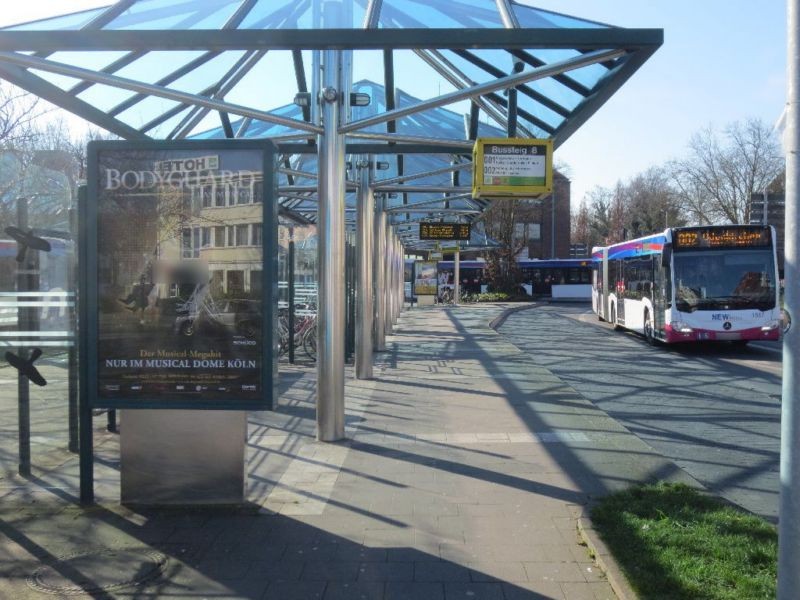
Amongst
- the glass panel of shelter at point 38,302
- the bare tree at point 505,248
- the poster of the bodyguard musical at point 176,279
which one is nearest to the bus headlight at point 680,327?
the glass panel of shelter at point 38,302

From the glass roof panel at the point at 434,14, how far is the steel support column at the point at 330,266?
3.19 ft

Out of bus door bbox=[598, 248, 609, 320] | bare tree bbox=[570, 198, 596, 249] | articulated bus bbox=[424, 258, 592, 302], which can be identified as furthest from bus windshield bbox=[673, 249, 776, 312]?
bare tree bbox=[570, 198, 596, 249]

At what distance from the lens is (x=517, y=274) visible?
53406 millimetres

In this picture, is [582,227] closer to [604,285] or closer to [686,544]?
[604,285]

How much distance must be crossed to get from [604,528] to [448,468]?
6.80 ft

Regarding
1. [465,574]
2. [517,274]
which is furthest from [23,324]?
[517,274]

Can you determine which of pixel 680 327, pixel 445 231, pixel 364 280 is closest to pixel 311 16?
pixel 364 280

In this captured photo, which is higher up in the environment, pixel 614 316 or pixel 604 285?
pixel 604 285

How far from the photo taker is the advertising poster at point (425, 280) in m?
46.6

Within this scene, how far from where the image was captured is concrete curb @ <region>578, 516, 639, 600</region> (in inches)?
161

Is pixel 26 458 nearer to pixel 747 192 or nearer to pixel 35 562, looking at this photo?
pixel 35 562

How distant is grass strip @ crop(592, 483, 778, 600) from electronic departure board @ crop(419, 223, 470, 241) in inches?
807

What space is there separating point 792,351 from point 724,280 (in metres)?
16.0

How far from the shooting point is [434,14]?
7.95 meters
